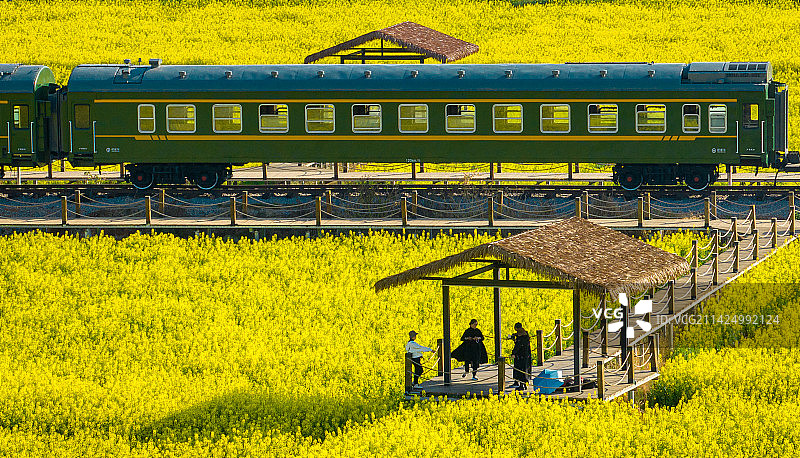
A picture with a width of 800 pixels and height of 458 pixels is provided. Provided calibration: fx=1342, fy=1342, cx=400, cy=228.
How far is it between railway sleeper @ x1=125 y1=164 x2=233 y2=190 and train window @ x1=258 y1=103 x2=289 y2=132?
5.24 ft

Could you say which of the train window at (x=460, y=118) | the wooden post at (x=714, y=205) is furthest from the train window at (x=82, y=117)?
the wooden post at (x=714, y=205)

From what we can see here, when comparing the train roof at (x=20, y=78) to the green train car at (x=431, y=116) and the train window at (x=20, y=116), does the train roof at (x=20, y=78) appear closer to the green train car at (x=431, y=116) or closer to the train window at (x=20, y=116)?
the train window at (x=20, y=116)

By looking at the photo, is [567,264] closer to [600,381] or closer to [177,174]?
[600,381]

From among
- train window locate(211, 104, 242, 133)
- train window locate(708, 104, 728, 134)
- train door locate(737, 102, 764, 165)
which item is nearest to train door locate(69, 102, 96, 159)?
train window locate(211, 104, 242, 133)

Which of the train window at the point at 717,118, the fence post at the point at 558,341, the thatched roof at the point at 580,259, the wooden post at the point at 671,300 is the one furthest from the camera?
the train window at the point at 717,118

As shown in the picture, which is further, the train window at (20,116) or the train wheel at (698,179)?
the train window at (20,116)

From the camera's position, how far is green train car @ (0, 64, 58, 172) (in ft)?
111

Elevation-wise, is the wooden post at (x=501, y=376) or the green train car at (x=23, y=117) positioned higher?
the green train car at (x=23, y=117)

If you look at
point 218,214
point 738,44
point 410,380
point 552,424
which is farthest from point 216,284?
point 738,44

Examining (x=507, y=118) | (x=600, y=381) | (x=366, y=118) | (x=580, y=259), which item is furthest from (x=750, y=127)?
(x=600, y=381)

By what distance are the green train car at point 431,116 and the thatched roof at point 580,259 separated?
37.4ft

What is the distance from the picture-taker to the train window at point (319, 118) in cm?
3266

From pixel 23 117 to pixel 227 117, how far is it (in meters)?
5.36

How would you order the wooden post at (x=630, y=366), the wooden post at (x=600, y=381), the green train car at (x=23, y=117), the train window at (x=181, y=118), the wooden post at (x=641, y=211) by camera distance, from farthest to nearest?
1. the green train car at (x=23, y=117)
2. the train window at (x=181, y=118)
3. the wooden post at (x=641, y=211)
4. the wooden post at (x=630, y=366)
5. the wooden post at (x=600, y=381)
